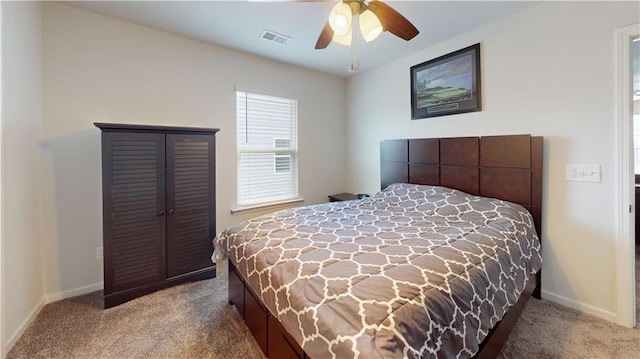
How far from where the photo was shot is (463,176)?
2.74 meters

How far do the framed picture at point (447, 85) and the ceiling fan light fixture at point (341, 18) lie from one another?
169 cm

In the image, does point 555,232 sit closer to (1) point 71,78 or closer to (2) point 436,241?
(2) point 436,241

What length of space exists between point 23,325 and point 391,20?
3.24 metres

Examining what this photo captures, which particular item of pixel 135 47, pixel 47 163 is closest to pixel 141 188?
pixel 47 163

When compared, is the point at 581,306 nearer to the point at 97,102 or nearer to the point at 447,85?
the point at 447,85

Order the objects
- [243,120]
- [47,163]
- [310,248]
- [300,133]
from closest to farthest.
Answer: [310,248], [47,163], [243,120], [300,133]

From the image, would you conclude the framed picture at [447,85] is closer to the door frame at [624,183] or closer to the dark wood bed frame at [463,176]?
the dark wood bed frame at [463,176]

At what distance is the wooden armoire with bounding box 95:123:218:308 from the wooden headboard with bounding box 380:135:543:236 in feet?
7.30

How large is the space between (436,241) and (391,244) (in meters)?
0.28

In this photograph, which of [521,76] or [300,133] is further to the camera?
[300,133]

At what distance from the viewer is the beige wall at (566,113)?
2006mm

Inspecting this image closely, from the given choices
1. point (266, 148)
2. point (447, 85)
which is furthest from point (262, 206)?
point (447, 85)

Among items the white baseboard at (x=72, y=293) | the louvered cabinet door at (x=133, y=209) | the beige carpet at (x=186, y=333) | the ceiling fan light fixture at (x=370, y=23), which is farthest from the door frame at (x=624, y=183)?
the white baseboard at (x=72, y=293)

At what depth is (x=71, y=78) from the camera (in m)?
2.32
